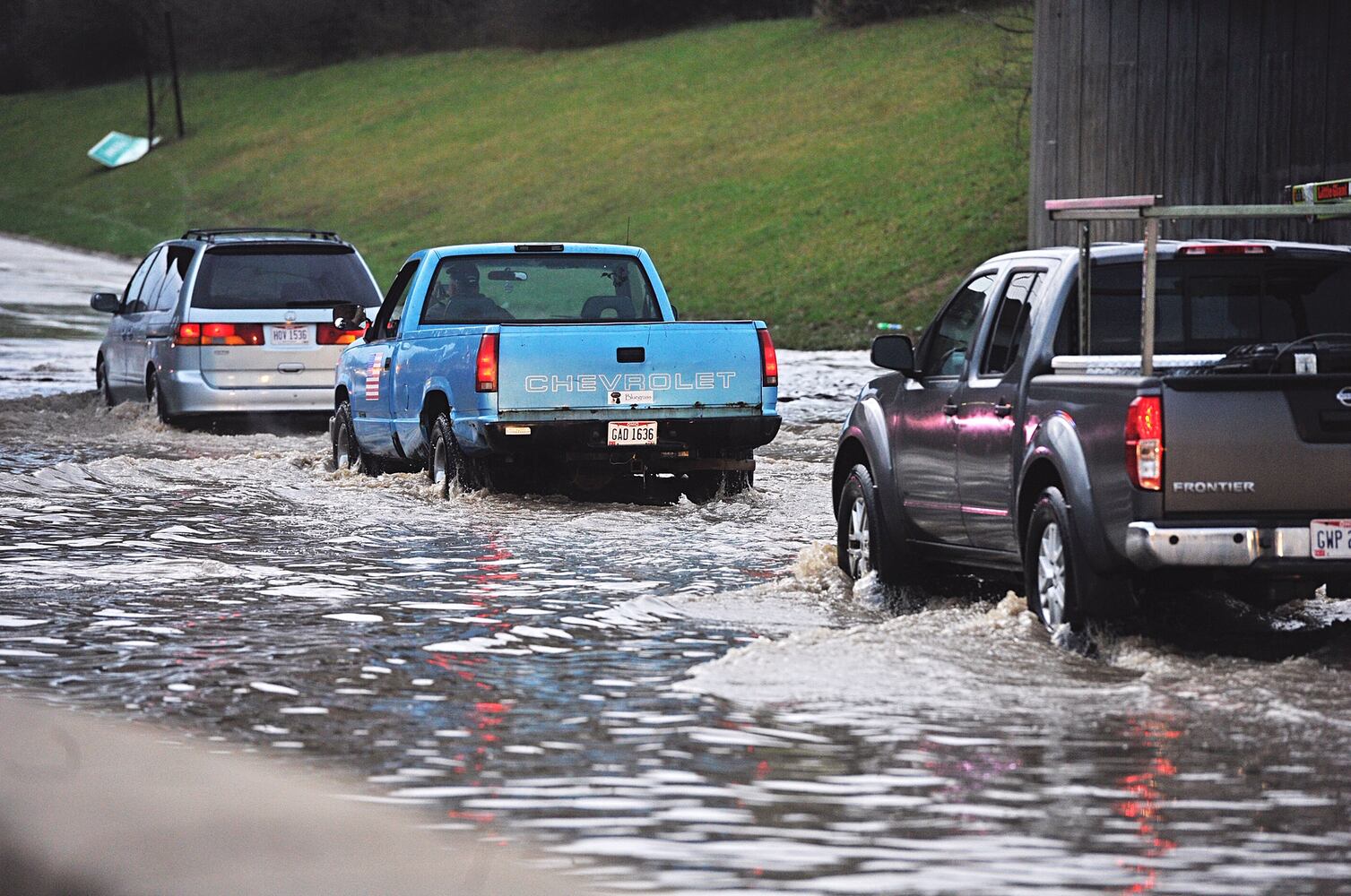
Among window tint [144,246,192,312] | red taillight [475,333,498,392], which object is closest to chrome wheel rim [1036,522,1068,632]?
red taillight [475,333,498,392]

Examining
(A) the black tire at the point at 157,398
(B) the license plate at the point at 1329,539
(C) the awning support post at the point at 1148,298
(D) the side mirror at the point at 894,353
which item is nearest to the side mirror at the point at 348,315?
(A) the black tire at the point at 157,398

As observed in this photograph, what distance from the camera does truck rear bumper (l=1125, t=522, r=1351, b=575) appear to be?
844 centimetres

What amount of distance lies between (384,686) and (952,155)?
1687 inches

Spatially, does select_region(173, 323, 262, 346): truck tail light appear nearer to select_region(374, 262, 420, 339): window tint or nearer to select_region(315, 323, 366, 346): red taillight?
select_region(315, 323, 366, 346): red taillight

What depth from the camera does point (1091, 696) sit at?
8.20 meters

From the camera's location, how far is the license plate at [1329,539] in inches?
336

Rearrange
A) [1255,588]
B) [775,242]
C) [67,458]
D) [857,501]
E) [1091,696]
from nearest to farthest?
1. [1091,696]
2. [1255,588]
3. [857,501]
4. [67,458]
5. [775,242]

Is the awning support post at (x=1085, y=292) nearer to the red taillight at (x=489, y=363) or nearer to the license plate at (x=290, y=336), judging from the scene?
the red taillight at (x=489, y=363)

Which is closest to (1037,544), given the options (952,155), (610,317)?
(610,317)

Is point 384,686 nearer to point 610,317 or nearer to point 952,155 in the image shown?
point 610,317

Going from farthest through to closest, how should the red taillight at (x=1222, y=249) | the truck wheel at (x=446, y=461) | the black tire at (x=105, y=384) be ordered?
the black tire at (x=105, y=384)
the truck wheel at (x=446, y=461)
the red taillight at (x=1222, y=249)

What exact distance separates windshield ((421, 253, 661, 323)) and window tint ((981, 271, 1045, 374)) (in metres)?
5.96

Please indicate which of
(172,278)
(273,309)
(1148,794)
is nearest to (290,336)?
(273,309)

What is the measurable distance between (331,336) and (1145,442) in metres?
12.6
